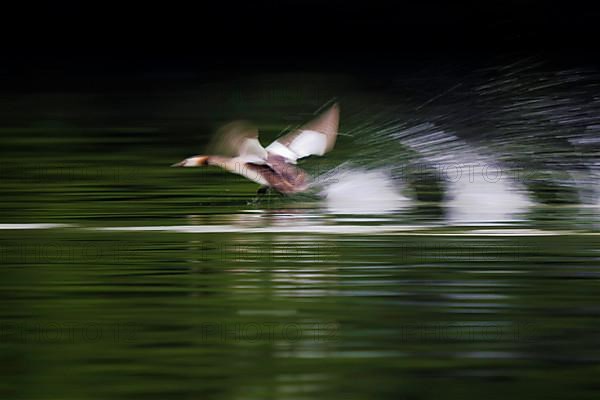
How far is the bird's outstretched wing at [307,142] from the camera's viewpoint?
10625 millimetres

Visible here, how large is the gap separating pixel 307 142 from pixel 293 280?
252 centimetres

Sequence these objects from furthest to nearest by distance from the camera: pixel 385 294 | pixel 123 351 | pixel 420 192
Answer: pixel 420 192 < pixel 385 294 < pixel 123 351

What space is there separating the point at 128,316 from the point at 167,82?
11036 mm

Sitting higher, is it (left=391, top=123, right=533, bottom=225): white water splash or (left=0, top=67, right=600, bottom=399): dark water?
(left=391, top=123, right=533, bottom=225): white water splash

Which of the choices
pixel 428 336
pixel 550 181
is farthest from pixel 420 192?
pixel 428 336

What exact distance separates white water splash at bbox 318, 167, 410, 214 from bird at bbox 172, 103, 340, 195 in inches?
8.5

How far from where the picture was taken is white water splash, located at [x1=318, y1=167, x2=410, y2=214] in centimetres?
1065

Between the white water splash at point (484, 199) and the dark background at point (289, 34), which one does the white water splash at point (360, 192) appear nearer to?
the white water splash at point (484, 199)

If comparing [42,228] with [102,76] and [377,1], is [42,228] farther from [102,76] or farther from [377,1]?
[377,1]

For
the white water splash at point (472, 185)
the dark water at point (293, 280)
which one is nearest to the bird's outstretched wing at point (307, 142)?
the dark water at point (293, 280)

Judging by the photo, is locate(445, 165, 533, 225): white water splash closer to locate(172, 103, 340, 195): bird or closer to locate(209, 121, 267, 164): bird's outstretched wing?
Answer: locate(172, 103, 340, 195): bird

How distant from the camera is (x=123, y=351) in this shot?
22.7ft

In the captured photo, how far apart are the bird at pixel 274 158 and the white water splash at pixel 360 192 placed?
0.22m

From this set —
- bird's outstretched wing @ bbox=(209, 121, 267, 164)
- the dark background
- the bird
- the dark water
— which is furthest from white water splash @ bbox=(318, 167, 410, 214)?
the dark background
